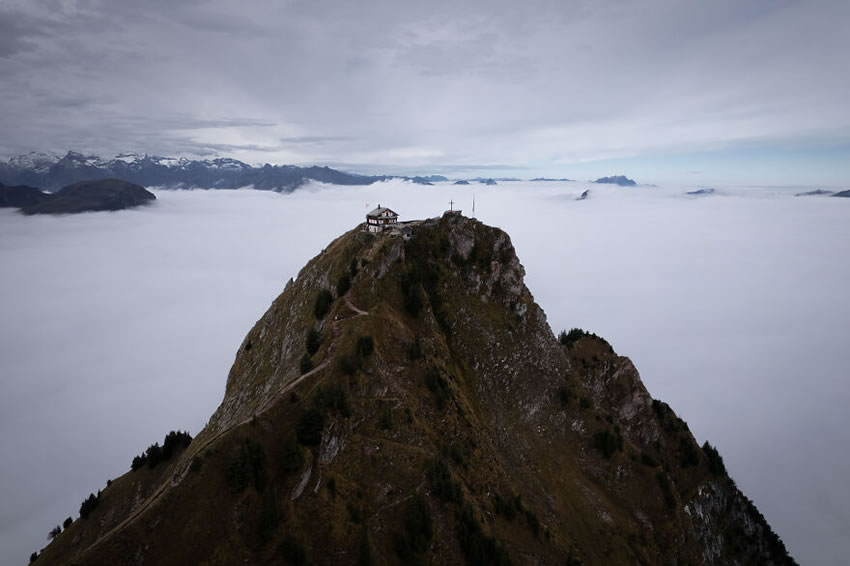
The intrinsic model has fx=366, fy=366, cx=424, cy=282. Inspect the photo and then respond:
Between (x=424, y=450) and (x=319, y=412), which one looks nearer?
(x=319, y=412)

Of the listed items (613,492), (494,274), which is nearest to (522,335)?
(494,274)

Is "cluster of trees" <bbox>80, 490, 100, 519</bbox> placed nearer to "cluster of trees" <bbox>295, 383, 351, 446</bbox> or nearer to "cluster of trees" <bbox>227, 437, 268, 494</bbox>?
"cluster of trees" <bbox>227, 437, 268, 494</bbox>

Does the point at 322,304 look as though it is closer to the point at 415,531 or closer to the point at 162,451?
the point at 415,531

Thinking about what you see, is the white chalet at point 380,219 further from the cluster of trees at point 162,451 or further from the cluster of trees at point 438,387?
the cluster of trees at point 162,451

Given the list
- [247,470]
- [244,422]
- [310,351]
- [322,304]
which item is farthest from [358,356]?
[322,304]

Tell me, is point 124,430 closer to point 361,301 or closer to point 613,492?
point 361,301

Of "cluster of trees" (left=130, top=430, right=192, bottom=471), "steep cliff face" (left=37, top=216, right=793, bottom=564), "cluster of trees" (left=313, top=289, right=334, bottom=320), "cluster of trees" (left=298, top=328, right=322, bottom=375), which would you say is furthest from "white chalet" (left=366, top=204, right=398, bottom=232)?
"cluster of trees" (left=130, top=430, right=192, bottom=471)

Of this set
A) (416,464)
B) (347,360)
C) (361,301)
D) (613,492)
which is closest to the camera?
(416,464)
